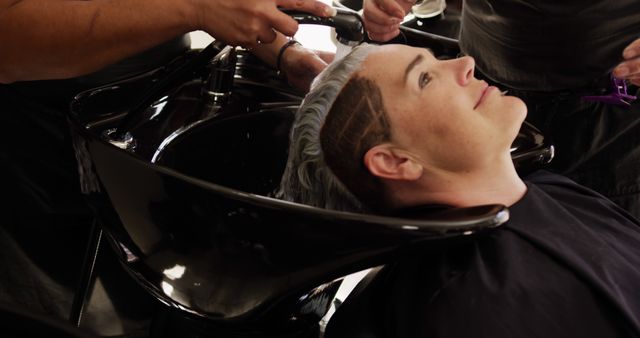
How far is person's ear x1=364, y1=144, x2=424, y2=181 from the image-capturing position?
3.32ft

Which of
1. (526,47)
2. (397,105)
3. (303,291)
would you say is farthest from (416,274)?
(526,47)

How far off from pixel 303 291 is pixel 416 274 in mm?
168

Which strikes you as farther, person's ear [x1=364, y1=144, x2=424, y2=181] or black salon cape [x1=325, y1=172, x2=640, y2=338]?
person's ear [x1=364, y1=144, x2=424, y2=181]

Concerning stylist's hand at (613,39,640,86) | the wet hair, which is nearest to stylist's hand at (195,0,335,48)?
the wet hair

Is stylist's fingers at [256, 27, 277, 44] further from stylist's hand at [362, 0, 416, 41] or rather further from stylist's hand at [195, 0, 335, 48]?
stylist's hand at [362, 0, 416, 41]

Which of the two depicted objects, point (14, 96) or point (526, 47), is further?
point (526, 47)

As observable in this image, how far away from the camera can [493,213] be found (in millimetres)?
750

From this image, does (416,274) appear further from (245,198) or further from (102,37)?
(102,37)

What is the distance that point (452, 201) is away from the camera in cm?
106

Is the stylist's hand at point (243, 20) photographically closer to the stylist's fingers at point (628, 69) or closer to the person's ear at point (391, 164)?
the person's ear at point (391, 164)

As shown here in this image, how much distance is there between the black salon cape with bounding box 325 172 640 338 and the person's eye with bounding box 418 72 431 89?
0.25 m

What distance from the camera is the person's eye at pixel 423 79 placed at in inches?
40.9

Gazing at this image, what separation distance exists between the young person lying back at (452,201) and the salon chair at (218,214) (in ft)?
0.31

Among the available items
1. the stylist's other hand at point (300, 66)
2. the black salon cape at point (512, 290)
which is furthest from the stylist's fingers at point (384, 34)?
the black salon cape at point (512, 290)
